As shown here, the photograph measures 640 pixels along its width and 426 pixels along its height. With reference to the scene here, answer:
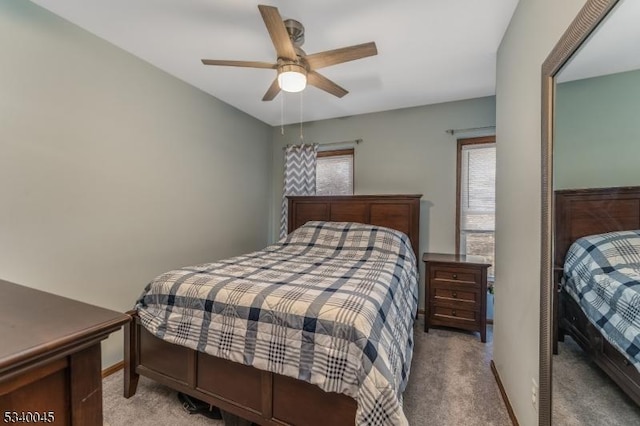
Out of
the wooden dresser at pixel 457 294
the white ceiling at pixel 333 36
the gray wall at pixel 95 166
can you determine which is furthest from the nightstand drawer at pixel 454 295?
the gray wall at pixel 95 166

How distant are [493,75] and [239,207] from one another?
3.02 m

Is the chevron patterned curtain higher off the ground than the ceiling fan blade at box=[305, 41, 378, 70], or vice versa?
the ceiling fan blade at box=[305, 41, 378, 70]

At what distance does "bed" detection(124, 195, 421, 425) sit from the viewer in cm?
123

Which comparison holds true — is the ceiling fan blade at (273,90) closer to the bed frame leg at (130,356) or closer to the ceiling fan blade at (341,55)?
the ceiling fan blade at (341,55)

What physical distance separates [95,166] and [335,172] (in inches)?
100

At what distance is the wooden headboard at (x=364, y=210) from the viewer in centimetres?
316

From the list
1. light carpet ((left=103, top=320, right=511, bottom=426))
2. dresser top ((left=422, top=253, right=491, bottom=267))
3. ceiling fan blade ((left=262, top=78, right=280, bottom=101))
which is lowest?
light carpet ((left=103, top=320, right=511, bottom=426))

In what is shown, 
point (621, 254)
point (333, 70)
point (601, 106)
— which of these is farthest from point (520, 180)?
point (333, 70)

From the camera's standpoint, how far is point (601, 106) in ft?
2.92

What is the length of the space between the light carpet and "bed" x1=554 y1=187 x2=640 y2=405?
0.97m

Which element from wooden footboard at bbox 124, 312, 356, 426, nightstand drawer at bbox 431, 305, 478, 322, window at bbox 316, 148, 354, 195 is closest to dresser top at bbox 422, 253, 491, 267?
nightstand drawer at bbox 431, 305, 478, 322

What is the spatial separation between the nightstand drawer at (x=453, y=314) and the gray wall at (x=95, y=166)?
2437mm

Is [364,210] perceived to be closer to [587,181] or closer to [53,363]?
[587,181]

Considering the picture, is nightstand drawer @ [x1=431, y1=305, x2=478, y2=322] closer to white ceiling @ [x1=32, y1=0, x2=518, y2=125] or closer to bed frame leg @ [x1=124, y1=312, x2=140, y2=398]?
white ceiling @ [x1=32, y1=0, x2=518, y2=125]
